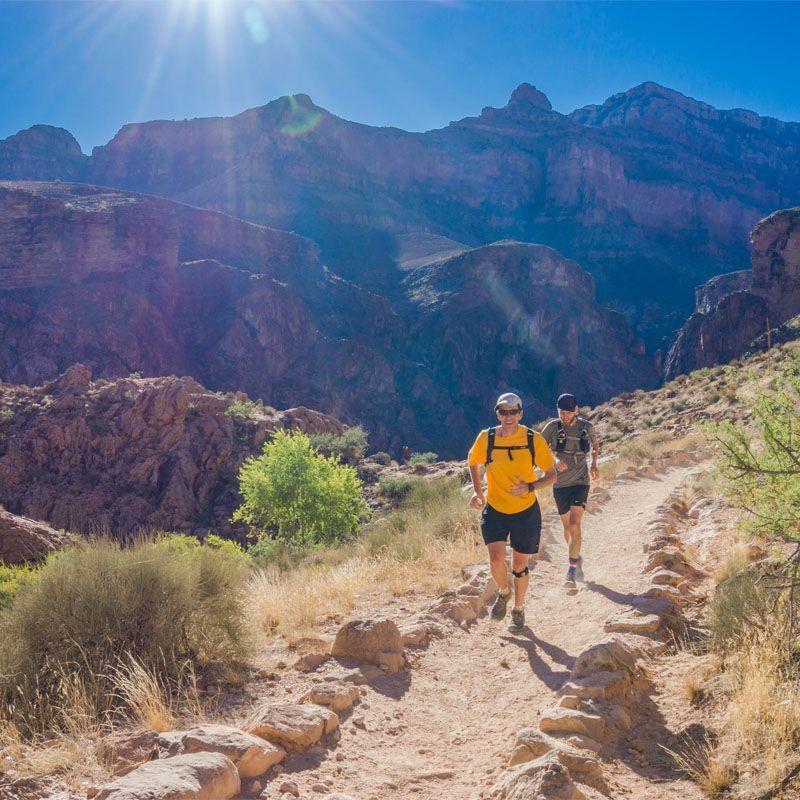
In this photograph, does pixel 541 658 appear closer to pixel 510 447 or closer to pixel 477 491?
pixel 477 491

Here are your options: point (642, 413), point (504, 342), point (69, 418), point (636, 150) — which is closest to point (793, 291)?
Answer: point (504, 342)

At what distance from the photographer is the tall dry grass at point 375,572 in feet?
21.1

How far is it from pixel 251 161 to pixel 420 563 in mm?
122850

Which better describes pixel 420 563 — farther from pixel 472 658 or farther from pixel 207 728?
pixel 207 728

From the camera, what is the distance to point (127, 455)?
29.5 metres

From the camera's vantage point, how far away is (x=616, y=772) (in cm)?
344

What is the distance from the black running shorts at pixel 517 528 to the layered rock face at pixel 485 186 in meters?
94.6

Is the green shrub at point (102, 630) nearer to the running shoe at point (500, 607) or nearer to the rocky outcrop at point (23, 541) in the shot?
the running shoe at point (500, 607)

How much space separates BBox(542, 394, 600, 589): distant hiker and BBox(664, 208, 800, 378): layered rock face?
58891 millimetres

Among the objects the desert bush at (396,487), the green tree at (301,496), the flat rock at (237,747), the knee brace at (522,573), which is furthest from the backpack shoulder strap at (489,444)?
the desert bush at (396,487)

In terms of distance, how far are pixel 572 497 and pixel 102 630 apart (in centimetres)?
516

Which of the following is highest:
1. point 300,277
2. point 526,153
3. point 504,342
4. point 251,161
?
point 526,153

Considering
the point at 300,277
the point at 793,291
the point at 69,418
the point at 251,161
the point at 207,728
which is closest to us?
the point at 207,728

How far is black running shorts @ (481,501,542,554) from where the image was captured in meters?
5.66
